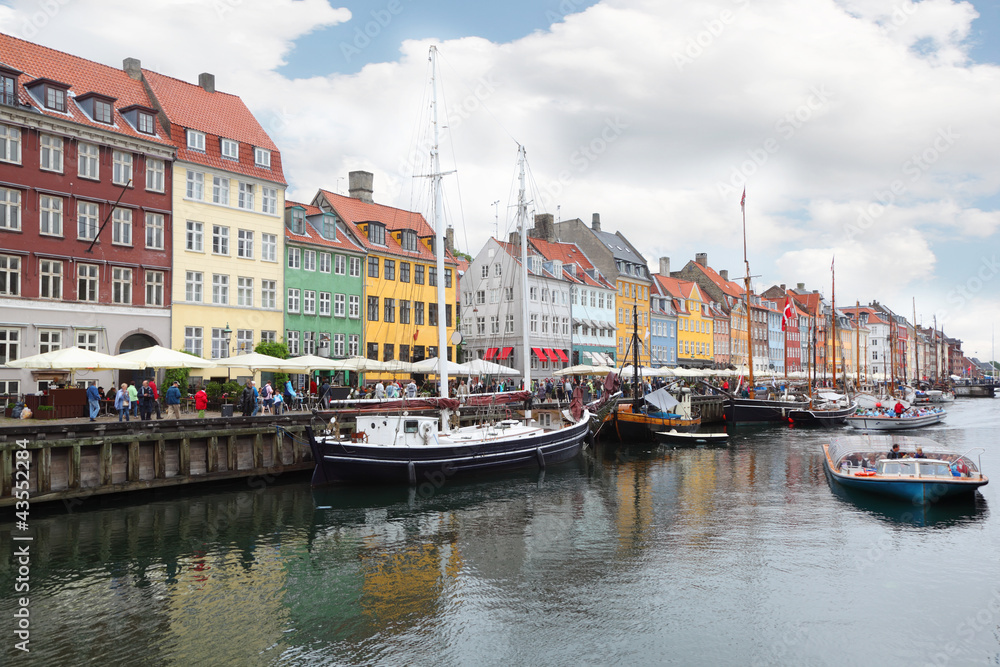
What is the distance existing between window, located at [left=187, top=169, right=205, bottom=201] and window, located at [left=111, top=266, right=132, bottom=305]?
584 centimetres

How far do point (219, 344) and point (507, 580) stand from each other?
31262 mm

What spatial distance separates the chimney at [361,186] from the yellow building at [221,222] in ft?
38.9

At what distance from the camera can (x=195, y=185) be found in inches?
1670

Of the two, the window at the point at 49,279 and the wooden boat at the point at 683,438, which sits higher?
the window at the point at 49,279

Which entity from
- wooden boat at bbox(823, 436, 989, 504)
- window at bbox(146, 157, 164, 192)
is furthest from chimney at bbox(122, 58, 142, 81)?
wooden boat at bbox(823, 436, 989, 504)

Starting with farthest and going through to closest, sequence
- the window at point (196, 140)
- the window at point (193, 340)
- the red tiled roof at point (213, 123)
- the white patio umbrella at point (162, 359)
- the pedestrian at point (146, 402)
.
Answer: the red tiled roof at point (213, 123), the window at point (196, 140), the window at point (193, 340), the pedestrian at point (146, 402), the white patio umbrella at point (162, 359)

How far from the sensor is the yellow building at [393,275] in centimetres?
5344

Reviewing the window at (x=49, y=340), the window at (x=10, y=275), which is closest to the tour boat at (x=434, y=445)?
the window at (x=49, y=340)

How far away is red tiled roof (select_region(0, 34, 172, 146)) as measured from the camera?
3641cm

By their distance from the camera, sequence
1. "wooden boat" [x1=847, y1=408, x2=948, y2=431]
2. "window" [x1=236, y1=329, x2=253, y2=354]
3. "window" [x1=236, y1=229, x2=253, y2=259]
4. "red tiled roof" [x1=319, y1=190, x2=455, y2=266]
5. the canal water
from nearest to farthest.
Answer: the canal water, "window" [x1=236, y1=329, x2=253, y2=354], "window" [x1=236, y1=229, x2=253, y2=259], "wooden boat" [x1=847, y1=408, x2=948, y2=431], "red tiled roof" [x1=319, y1=190, x2=455, y2=266]

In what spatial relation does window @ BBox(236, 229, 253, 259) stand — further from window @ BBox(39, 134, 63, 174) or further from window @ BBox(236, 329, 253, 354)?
window @ BBox(39, 134, 63, 174)

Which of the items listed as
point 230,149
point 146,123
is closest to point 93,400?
point 146,123

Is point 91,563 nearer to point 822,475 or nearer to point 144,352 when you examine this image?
point 144,352

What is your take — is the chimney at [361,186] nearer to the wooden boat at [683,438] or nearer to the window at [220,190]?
the window at [220,190]
